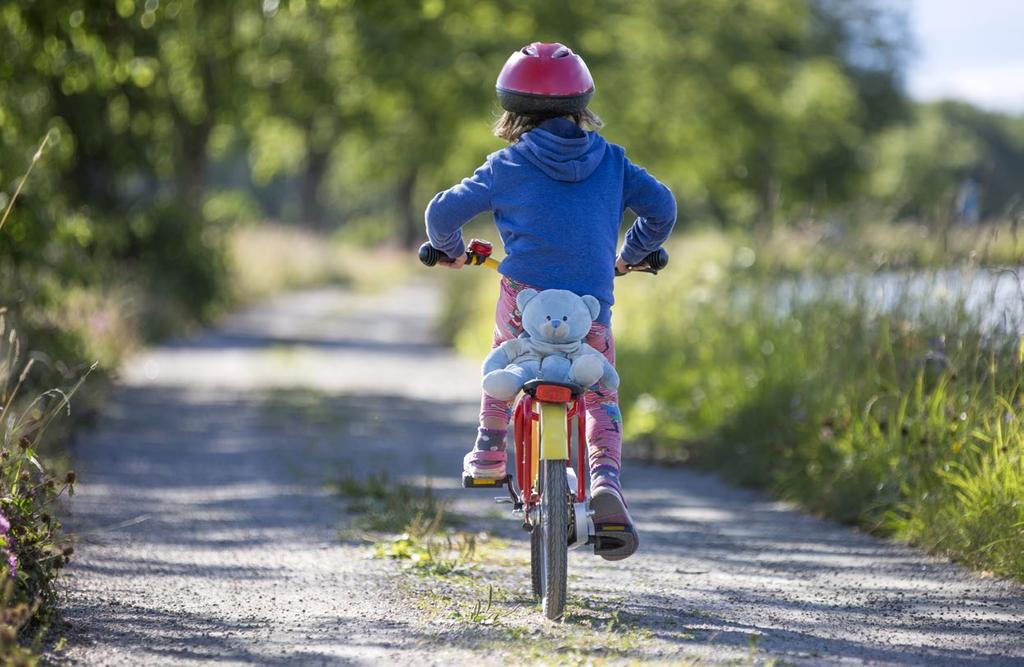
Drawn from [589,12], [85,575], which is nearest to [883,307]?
[85,575]

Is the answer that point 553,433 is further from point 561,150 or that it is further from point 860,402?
point 860,402

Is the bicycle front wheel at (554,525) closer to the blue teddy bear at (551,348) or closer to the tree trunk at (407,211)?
the blue teddy bear at (551,348)

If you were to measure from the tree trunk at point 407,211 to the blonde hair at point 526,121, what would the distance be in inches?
1801

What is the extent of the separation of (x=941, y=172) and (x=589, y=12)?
19025 mm

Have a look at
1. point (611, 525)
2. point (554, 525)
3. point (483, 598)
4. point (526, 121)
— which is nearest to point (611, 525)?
point (611, 525)

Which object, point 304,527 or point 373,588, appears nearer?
point 373,588

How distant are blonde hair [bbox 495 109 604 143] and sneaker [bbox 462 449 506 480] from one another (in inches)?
42.6

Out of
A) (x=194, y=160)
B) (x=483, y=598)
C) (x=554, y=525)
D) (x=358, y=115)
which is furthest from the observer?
(x=358, y=115)

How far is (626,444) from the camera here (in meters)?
10.3

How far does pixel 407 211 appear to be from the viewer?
5284 cm

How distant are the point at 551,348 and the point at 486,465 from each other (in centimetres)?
51

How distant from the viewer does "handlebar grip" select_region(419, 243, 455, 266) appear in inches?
190

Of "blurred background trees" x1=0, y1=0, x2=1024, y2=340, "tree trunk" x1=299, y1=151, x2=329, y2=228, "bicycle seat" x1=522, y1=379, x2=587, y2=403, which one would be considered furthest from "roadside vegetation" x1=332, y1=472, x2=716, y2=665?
"tree trunk" x1=299, y1=151, x2=329, y2=228

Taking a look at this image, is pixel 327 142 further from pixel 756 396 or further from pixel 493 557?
pixel 493 557
